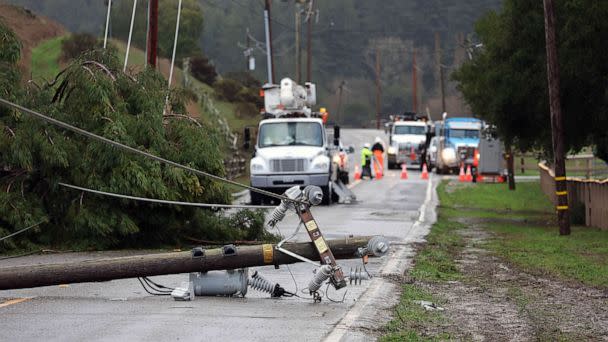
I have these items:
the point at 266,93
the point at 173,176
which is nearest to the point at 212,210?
the point at 173,176

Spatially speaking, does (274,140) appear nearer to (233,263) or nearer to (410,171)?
(233,263)

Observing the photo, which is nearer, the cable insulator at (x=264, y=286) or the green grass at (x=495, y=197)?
the cable insulator at (x=264, y=286)

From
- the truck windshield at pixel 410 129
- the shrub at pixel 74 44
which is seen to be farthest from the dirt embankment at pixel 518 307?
the truck windshield at pixel 410 129

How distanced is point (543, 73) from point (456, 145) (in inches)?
1386

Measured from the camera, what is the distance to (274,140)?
34.5 meters

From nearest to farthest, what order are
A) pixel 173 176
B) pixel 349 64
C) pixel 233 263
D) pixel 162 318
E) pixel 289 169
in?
pixel 162 318
pixel 233 263
pixel 173 176
pixel 289 169
pixel 349 64

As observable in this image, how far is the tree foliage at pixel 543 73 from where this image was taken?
89.0 ft

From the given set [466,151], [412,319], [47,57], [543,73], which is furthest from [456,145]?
[412,319]

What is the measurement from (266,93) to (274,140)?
2721 millimetres

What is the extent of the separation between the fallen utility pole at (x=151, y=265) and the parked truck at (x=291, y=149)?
67.8ft

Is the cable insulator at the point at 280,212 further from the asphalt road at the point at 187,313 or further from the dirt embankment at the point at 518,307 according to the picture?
the dirt embankment at the point at 518,307

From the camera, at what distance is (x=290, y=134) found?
34.5 metres

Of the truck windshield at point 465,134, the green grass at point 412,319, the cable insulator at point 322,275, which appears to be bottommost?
the green grass at point 412,319

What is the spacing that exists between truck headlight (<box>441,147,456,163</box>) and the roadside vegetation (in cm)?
3247
